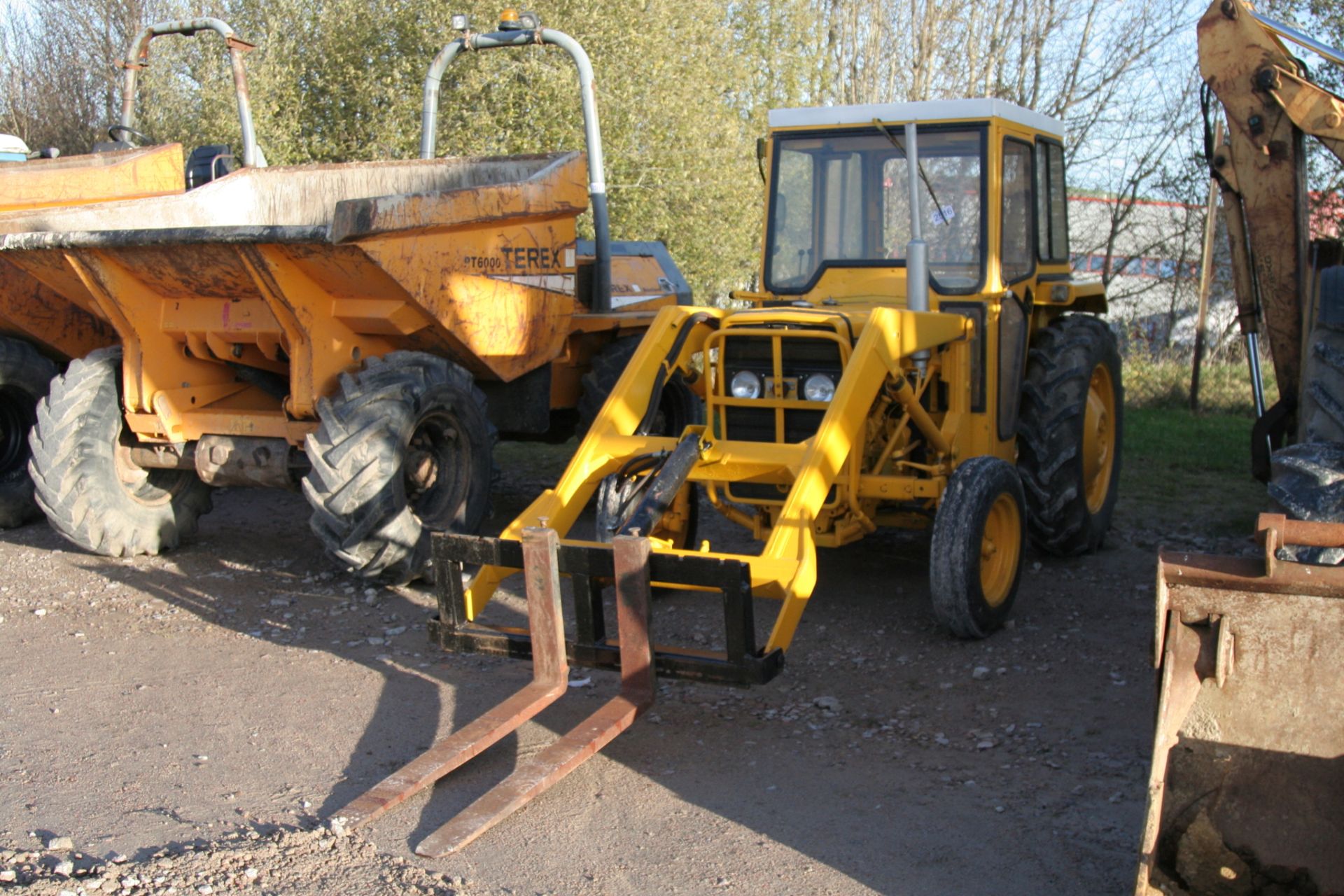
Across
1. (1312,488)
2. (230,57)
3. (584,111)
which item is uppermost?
(230,57)

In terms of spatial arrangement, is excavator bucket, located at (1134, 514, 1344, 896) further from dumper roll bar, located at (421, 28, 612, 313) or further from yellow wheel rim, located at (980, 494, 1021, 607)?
dumper roll bar, located at (421, 28, 612, 313)

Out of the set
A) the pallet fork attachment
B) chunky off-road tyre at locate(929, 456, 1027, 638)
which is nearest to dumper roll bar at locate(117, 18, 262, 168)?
the pallet fork attachment

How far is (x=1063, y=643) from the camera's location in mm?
5832

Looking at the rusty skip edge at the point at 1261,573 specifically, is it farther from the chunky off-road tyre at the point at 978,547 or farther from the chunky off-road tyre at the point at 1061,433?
the chunky off-road tyre at the point at 1061,433

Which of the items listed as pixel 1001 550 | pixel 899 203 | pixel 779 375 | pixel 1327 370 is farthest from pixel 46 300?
pixel 1327 370

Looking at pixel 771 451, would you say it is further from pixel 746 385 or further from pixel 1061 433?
pixel 1061 433

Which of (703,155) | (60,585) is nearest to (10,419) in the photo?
(60,585)

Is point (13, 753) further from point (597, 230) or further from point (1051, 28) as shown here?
point (1051, 28)

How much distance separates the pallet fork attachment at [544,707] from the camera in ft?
13.5

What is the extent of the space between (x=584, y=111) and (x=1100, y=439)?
142 inches

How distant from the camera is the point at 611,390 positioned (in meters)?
7.82

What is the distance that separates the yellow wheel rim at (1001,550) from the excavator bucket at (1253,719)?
7.16ft

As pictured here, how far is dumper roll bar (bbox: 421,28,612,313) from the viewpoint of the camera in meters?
8.02

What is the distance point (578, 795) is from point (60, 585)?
413cm
